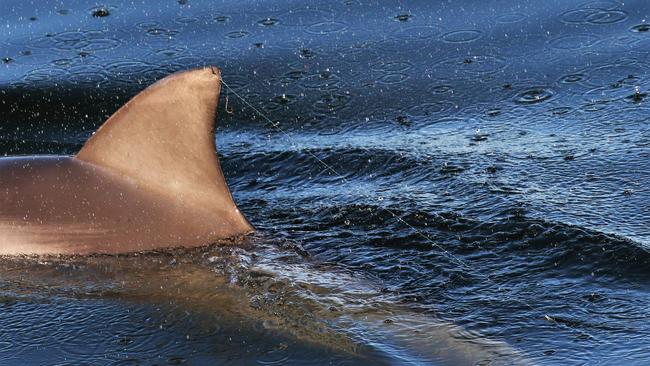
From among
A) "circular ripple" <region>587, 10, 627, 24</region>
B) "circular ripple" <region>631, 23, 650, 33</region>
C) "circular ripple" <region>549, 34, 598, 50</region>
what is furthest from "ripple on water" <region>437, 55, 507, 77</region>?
"circular ripple" <region>631, 23, 650, 33</region>

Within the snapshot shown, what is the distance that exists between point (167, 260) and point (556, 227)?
1731 mm

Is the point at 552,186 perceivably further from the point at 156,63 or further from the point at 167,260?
the point at 156,63

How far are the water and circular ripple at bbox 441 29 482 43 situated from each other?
0.01 metres

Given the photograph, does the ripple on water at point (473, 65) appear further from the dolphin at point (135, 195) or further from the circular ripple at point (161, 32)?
the dolphin at point (135, 195)

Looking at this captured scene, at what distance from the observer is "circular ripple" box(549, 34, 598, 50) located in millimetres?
7395

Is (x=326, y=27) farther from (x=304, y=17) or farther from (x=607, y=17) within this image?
(x=607, y=17)

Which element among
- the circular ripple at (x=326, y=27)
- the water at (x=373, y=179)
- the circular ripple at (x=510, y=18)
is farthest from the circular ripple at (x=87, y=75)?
the circular ripple at (x=510, y=18)

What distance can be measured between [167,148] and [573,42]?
349 centimetres

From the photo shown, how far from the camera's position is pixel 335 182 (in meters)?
6.01

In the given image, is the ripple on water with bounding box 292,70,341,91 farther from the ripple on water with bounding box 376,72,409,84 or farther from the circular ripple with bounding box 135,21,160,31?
the circular ripple with bounding box 135,21,160,31

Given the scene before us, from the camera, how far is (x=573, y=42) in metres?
7.47

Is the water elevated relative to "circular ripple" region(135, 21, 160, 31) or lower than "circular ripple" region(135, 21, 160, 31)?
lower

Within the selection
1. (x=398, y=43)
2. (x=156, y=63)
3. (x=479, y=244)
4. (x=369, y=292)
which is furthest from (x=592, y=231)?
(x=156, y=63)

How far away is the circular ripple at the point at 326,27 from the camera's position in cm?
805
